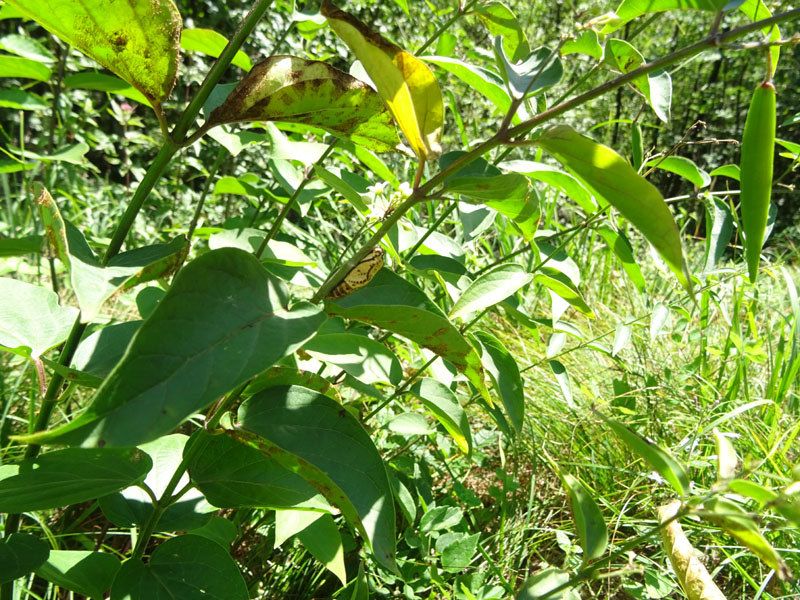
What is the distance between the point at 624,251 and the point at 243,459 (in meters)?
0.79

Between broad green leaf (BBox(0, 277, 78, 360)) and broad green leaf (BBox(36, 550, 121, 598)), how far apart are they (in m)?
0.25

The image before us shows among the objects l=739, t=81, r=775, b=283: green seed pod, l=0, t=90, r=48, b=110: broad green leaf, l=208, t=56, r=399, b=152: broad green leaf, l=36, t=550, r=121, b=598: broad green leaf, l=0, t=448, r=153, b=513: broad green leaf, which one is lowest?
l=739, t=81, r=775, b=283: green seed pod

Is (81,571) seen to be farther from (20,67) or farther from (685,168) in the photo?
(685,168)

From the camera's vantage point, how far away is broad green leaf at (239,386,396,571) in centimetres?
52

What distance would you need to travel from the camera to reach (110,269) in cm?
54

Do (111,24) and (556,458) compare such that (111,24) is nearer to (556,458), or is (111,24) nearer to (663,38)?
(556,458)

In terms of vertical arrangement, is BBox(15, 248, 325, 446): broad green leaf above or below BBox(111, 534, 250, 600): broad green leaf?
above

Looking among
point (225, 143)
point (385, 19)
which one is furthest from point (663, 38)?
point (225, 143)

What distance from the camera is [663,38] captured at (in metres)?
9.56

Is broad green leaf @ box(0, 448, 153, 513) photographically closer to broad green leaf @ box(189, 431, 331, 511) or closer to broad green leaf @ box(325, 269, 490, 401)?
broad green leaf @ box(189, 431, 331, 511)

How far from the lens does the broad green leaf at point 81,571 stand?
65 centimetres

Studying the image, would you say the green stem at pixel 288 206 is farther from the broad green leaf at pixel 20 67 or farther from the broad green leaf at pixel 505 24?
the broad green leaf at pixel 20 67

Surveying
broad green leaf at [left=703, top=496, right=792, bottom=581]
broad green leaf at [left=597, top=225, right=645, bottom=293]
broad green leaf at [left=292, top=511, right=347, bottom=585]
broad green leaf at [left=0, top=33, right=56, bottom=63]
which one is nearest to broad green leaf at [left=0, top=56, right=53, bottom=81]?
broad green leaf at [left=0, top=33, right=56, bottom=63]

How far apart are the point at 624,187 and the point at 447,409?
0.48 meters
